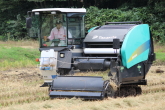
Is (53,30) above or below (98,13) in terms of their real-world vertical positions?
below

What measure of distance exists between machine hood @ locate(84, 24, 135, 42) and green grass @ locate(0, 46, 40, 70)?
649 centimetres

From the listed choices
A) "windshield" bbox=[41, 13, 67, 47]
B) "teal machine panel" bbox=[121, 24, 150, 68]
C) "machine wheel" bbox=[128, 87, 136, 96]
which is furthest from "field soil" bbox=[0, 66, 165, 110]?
"windshield" bbox=[41, 13, 67, 47]

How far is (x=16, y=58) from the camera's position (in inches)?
709

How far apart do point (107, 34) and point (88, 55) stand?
0.78 meters

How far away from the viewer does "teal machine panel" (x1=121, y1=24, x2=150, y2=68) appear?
942cm

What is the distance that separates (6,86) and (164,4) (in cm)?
1759

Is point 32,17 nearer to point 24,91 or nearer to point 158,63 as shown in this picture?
point 24,91

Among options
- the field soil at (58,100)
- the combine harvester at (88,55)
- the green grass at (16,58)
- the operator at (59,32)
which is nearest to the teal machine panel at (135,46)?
the combine harvester at (88,55)

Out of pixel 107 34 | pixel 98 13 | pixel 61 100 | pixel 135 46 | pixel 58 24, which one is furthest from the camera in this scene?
pixel 98 13

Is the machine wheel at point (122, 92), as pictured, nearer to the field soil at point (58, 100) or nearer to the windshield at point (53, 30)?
the field soil at point (58, 100)

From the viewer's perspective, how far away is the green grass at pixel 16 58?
53.9 feet

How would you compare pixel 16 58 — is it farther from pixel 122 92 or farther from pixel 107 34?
pixel 122 92

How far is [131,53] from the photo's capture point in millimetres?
9562

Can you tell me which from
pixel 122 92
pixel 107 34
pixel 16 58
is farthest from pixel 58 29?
pixel 16 58
